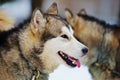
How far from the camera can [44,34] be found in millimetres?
1389

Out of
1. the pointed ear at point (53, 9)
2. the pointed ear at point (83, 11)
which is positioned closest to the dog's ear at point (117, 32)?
the pointed ear at point (83, 11)

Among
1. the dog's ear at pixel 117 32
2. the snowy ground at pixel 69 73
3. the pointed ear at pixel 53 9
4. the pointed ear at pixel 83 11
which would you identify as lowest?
the snowy ground at pixel 69 73

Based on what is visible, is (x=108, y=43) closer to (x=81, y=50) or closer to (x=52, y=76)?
(x=81, y=50)

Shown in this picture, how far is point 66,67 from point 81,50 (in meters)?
0.12

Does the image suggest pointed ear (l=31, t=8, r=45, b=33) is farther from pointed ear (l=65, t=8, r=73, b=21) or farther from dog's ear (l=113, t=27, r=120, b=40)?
dog's ear (l=113, t=27, r=120, b=40)

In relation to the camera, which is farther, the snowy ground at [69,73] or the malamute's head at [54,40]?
the snowy ground at [69,73]

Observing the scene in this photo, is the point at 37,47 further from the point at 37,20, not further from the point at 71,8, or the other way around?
the point at 71,8

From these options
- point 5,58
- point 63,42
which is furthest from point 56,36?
point 5,58

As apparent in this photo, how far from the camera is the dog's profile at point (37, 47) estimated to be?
1.37 m


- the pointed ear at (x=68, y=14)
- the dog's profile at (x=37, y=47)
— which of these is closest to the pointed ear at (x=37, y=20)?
the dog's profile at (x=37, y=47)

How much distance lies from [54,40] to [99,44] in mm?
279

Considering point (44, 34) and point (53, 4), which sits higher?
point (53, 4)

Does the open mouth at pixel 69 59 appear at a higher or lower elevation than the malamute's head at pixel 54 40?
lower

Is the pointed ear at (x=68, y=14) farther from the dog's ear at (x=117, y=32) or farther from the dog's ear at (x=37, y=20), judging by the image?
the dog's ear at (x=117, y=32)
